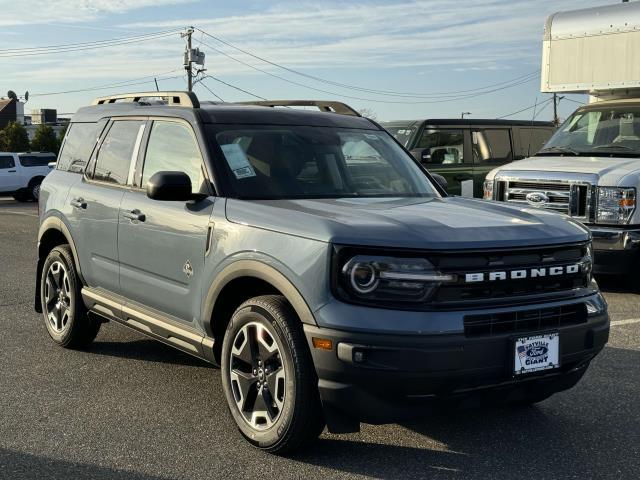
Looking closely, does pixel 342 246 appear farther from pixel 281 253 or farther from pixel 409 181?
pixel 409 181

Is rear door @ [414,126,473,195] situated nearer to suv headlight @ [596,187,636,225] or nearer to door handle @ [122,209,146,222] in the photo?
suv headlight @ [596,187,636,225]

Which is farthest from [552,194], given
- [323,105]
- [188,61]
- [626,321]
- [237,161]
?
[188,61]

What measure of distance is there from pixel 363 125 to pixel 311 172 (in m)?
0.88

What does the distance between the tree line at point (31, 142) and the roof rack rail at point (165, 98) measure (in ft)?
184

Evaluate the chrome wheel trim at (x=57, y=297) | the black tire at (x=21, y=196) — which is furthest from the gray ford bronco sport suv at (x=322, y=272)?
the black tire at (x=21, y=196)

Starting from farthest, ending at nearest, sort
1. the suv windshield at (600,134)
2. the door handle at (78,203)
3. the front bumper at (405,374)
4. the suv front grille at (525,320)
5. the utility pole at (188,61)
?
the utility pole at (188,61) → the suv windshield at (600,134) → the door handle at (78,203) → the suv front grille at (525,320) → the front bumper at (405,374)

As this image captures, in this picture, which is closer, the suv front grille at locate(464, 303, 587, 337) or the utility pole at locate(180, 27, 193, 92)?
the suv front grille at locate(464, 303, 587, 337)

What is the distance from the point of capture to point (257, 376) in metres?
4.29

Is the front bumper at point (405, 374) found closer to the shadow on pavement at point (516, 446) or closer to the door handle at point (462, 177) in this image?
the shadow on pavement at point (516, 446)

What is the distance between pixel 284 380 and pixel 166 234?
1.34 m

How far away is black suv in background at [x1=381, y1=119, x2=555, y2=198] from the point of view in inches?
530

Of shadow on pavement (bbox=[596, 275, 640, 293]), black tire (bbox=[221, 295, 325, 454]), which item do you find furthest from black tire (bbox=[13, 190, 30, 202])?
black tire (bbox=[221, 295, 325, 454])

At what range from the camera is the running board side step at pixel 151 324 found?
15.5ft

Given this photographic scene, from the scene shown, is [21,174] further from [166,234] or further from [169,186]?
[169,186]
